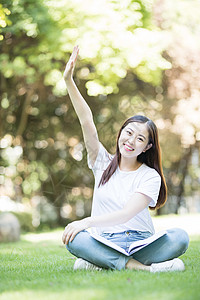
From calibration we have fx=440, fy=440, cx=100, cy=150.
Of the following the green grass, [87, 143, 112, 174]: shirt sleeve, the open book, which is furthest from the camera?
[87, 143, 112, 174]: shirt sleeve

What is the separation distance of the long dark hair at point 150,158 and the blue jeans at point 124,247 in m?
0.31

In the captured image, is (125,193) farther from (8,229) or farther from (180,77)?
(180,77)

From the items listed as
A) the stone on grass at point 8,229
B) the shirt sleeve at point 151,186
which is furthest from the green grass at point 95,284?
the stone on grass at point 8,229

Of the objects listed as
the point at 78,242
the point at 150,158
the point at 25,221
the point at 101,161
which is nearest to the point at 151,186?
the point at 150,158

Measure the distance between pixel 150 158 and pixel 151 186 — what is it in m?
0.34

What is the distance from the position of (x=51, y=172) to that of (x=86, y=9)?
5090mm

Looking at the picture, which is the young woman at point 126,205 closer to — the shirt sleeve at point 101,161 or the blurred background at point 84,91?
the shirt sleeve at point 101,161

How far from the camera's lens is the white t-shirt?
Result: 289 cm

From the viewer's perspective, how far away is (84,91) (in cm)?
939

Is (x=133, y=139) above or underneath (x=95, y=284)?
above

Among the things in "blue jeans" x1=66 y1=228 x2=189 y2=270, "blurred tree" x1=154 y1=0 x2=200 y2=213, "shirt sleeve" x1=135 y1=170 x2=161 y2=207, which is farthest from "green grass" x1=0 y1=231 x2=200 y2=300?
"blurred tree" x1=154 y1=0 x2=200 y2=213

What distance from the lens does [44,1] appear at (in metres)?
6.84

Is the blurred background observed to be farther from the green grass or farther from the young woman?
the green grass

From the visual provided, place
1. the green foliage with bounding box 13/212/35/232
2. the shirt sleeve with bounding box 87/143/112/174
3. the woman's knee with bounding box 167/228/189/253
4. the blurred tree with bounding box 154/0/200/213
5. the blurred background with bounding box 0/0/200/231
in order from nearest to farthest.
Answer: the woman's knee with bounding box 167/228/189/253 → the shirt sleeve with bounding box 87/143/112/174 → the blurred background with bounding box 0/0/200/231 → the green foliage with bounding box 13/212/35/232 → the blurred tree with bounding box 154/0/200/213
